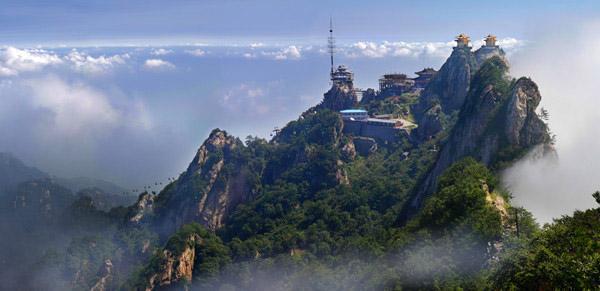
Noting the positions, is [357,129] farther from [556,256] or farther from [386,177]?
[556,256]

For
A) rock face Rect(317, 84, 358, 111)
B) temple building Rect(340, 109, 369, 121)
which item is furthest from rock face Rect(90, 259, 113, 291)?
rock face Rect(317, 84, 358, 111)

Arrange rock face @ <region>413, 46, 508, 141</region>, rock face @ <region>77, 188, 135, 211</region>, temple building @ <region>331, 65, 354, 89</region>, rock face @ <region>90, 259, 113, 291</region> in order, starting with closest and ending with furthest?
rock face @ <region>90, 259, 113, 291</region> → rock face @ <region>413, 46, 508, 141</region> → temple building @ <region>331, 65, 354, 89</region> → rock face @ <region>77, 188, 135, 211</region>

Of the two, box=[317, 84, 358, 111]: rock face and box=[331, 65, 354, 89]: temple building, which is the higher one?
box=[331, 65, 354, 89]: temple building

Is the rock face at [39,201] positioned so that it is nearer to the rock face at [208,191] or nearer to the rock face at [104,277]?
the rock face at [208,191]

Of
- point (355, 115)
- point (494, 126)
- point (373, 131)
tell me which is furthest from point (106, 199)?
point (494, 126)

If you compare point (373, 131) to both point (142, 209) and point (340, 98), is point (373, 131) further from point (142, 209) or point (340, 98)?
point (142, 209)

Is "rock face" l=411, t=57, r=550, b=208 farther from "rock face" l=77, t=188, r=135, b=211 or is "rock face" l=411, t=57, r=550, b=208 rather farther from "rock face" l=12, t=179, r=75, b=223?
"rock face" l=77, t=188, r=135, b=211

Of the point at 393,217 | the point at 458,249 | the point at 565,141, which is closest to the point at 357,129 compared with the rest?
the point at 393,217
